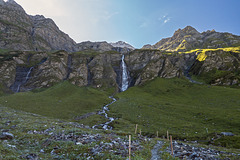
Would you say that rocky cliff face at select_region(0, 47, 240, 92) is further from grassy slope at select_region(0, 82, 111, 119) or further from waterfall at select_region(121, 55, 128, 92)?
grassy slope at select_region(0, 82, 111, 119)

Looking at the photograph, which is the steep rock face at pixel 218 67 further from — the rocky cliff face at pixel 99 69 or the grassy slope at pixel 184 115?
the grassy slope at pixel 184 115

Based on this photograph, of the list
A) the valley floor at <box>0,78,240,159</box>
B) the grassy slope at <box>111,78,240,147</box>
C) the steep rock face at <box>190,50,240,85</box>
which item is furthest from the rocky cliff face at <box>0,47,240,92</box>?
the valley floor at <box>0,78,240,159</box>

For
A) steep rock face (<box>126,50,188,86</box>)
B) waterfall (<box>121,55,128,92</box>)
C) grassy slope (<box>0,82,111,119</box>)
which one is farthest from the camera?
steep rock face (<box>126,50,188,86</box>)

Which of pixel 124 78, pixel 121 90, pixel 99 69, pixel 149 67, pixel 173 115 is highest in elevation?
pixel 149 67

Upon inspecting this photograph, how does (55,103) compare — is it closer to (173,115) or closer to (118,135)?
(118,135)

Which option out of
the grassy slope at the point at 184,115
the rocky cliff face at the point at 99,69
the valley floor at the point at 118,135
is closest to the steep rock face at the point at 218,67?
the rocky cliff face at the point at 99,69

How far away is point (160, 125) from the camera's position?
152 feet

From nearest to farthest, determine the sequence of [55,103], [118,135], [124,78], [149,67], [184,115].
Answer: [118,135] → [184,115] → [55,103] → [124,78] → [149,67]

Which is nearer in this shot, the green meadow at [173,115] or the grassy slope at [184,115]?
the green meadow at [173,115]

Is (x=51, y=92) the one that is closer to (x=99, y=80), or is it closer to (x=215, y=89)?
(x=99, y=80)

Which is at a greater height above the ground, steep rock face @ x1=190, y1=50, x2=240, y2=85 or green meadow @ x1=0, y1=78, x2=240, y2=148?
steep rock face @ x1=190, y1=50, x2=240, y2=85

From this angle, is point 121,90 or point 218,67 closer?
point 121,90

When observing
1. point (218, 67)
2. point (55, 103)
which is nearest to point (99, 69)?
point (55, 103)

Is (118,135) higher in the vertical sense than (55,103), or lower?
higher
